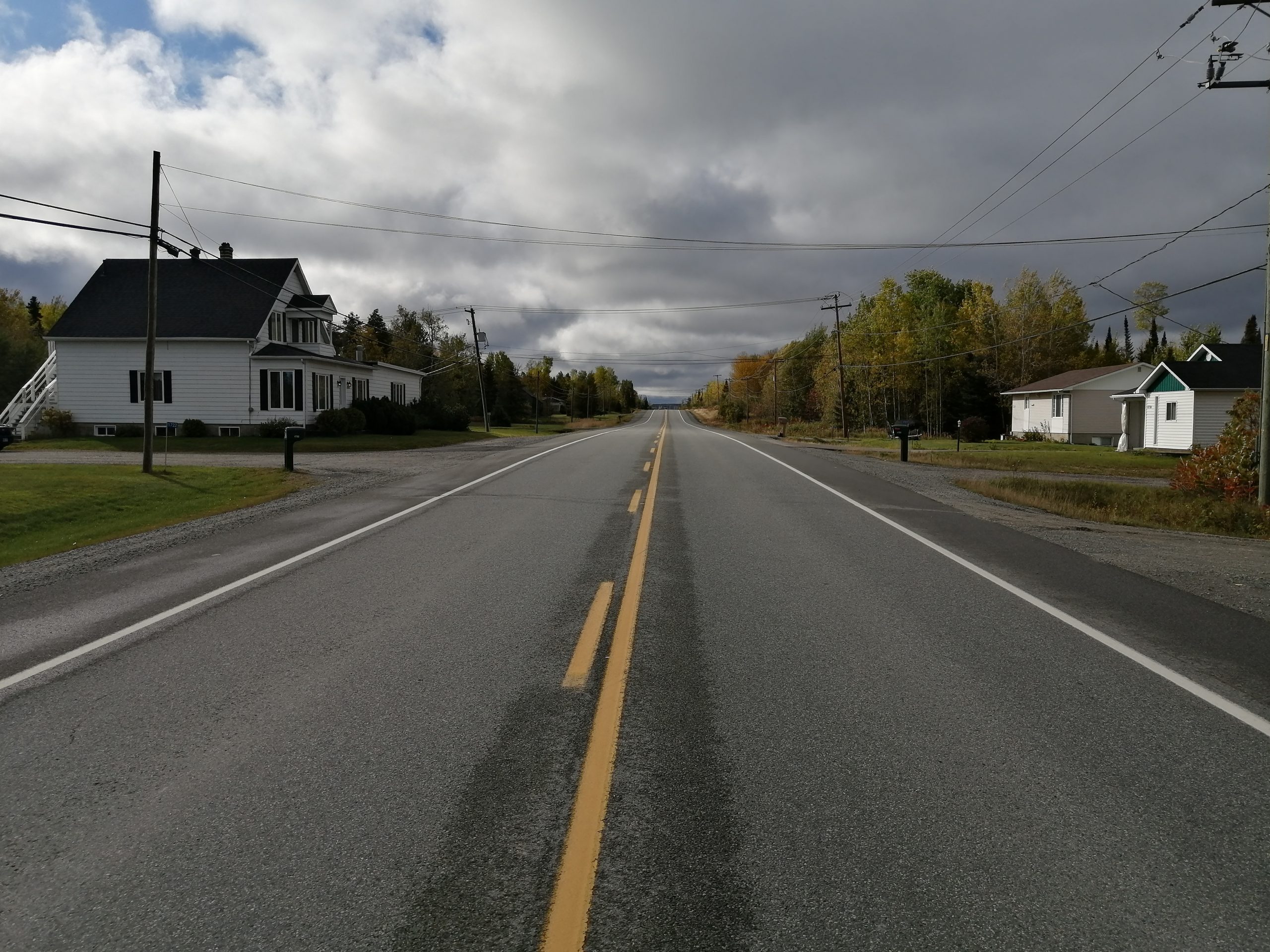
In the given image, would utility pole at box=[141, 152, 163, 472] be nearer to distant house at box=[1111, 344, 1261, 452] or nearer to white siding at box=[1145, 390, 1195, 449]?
distant house at box=[1111, 344, 1261, 452]

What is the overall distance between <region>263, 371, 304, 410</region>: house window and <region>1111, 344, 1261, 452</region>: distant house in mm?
37715

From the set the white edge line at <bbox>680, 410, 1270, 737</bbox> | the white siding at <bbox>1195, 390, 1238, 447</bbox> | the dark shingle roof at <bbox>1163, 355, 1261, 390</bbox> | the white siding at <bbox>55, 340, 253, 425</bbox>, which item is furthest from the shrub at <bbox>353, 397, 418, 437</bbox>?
the white siding at <bbox>1195, 390, 1238, 447</bbox>


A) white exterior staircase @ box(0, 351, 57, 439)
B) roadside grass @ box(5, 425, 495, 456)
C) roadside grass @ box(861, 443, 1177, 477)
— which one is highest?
white exterior staircase @ box(0, 351, 57, 439)

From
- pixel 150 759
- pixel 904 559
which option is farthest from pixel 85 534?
pixel 904 559

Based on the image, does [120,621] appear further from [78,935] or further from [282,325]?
[282,325]

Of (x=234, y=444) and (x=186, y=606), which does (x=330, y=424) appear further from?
(x=186, y=606)

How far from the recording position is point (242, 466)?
904 inches

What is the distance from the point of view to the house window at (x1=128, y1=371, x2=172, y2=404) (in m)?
37.7

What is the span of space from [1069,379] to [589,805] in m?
56.5

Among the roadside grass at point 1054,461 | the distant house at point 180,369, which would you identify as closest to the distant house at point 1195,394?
the roadside grass at point 1054,461

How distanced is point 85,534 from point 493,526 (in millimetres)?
6538

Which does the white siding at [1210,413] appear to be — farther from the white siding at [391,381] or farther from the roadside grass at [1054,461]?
the white siding at [391,381]

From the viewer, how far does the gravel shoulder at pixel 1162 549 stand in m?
8.80

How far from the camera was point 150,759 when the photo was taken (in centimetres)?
422
